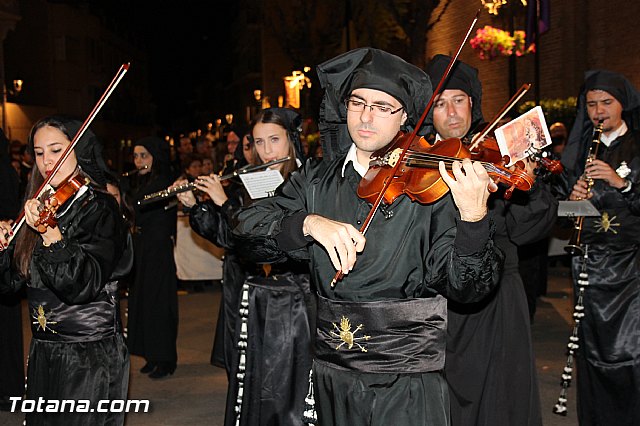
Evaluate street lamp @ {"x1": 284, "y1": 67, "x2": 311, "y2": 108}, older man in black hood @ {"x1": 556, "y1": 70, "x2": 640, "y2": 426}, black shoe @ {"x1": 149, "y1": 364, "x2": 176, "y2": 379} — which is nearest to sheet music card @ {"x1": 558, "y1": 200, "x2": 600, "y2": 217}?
older man in black hood @ {"x1": 556, "y1": 70, "x2": 640, "y2": 426}

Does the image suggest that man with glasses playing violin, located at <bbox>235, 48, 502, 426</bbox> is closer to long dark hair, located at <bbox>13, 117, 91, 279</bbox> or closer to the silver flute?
long dark hair, located at <bbox>13, 117, 91, 279</bbox>

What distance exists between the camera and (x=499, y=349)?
4832mm

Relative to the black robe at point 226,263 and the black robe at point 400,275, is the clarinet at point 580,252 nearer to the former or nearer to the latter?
the black robe at point 226,263

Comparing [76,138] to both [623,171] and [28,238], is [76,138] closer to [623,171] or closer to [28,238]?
[28,238]

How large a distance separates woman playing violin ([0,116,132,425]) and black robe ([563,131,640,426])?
3.10 m

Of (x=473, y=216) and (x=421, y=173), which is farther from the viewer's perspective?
(x=421, y=173)

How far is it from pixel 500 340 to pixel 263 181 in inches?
74.8

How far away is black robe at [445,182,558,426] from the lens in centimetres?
476

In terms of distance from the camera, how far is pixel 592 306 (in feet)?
19.0

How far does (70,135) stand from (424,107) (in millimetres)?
1983

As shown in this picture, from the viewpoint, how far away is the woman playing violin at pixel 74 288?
432cm

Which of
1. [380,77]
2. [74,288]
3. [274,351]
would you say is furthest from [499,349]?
[74,288]

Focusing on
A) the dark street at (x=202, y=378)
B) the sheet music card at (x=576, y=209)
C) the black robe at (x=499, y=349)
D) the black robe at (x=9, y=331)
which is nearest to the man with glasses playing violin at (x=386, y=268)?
the black robe at (x=499, y=349)

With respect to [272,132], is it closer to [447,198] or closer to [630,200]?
[630,200]
